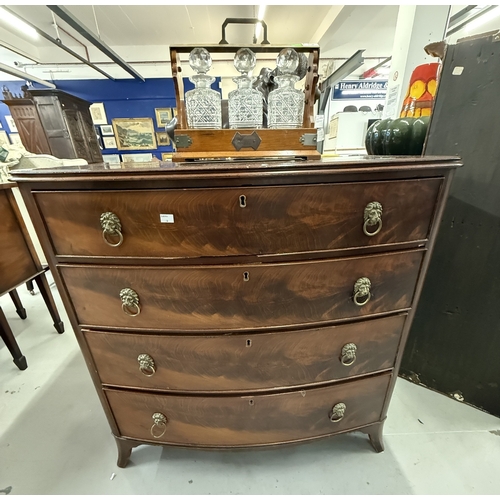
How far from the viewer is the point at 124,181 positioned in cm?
63

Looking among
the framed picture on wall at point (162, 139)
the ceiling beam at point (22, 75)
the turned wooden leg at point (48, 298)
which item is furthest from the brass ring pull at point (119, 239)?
the ceiling beam at point (22, 75)

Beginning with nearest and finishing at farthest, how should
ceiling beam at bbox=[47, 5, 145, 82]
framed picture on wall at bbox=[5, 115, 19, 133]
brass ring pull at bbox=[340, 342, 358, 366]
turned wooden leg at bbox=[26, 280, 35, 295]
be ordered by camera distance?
brass ring pull at bbox=[340, 342, 358, 366] < turned wooden leg at bbox=[26, 280, 35, 295] < ceiling beam at bbox=[47, 5, 145, 82] < framed picture on wall at bbox=[5, 115, 19, 133]

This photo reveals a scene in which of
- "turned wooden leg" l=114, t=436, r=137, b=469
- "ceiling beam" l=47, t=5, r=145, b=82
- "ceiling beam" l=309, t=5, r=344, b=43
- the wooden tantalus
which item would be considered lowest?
"turned wooden leg" l=114, t=436, r=137, b=469

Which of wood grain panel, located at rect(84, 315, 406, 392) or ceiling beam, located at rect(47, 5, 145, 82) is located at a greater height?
ceiling beam, located at rect(47, 5, 145, 82)

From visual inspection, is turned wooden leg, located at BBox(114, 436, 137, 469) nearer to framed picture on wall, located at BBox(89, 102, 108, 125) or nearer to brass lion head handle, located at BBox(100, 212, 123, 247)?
brass lion head handle, located at BBox(100, 212, 123, 247)

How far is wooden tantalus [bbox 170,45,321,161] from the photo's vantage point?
0.92 m

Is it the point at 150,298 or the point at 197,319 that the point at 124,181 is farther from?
the point at 197,319

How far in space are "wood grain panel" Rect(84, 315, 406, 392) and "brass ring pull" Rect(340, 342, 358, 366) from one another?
0.4 inches

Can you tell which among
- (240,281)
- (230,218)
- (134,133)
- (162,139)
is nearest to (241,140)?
(230,218)

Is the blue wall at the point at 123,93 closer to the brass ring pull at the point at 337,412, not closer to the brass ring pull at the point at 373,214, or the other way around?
the brass ring pull at the point at 373,214

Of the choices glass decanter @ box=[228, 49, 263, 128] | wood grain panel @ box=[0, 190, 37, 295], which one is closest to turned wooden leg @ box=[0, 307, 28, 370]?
wood grain panel @ box=[0, 190, 37, 295]

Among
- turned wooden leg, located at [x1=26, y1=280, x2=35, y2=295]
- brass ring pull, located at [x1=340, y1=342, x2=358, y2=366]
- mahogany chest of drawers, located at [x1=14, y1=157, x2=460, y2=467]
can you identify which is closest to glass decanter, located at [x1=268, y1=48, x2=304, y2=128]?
mahogany chest of drawers, located at [x1=14, y1=157, x2=460, y2=467]

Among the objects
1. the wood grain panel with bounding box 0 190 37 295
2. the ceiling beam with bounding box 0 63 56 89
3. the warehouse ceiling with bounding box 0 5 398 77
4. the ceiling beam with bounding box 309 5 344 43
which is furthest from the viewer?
the ceiling beam with bounding box 0 63 56 89

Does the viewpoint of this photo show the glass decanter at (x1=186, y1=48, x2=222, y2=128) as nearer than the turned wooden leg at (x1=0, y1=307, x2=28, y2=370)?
Yes
